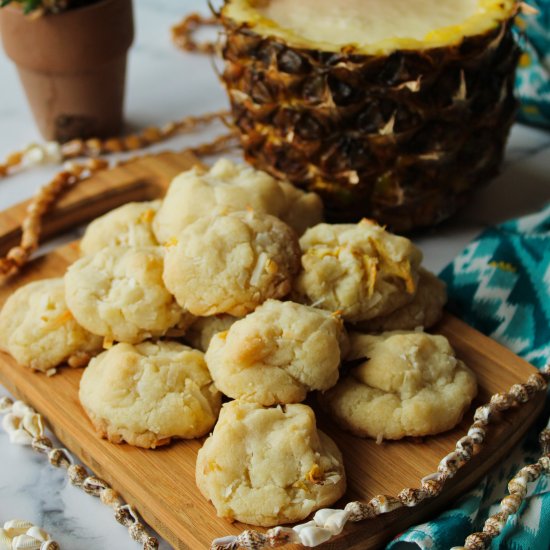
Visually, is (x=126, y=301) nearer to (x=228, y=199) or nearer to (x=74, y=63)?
(x=228, y=199)

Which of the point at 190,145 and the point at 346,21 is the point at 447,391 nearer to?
the point at 346,21

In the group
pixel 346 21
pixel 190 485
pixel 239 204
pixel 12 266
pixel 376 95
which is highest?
pixel 346 21

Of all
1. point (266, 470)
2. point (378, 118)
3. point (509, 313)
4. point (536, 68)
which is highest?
point (378, 118)

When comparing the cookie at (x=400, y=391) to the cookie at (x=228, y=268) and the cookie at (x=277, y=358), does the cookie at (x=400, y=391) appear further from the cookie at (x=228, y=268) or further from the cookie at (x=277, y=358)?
the cookie at (x=228, y=268)

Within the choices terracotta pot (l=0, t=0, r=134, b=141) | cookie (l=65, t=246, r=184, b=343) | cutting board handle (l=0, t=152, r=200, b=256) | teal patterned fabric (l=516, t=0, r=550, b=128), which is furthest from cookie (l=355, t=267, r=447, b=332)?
terracotta pot (l=0, t=0, r=134, b=141)

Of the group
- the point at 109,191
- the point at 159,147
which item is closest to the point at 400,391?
the point at 109,191

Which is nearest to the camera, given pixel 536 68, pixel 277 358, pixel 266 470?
pixel 266 470

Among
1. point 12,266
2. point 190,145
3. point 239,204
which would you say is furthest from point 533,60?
point 12,266
